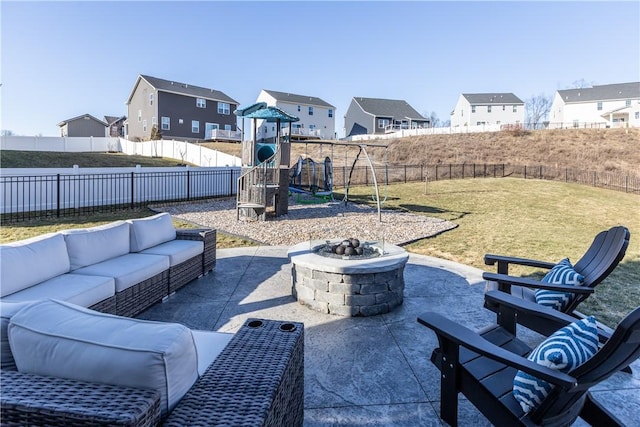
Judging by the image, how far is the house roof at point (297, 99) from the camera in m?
40.1

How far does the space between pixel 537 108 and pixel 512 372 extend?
69.3 m

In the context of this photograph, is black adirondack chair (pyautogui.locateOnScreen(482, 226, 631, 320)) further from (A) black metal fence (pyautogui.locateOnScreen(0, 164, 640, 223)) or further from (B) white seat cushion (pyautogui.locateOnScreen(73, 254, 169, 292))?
(A) black metal fence (pyautogui.locateOnScreen(0, 164, 640, 223))

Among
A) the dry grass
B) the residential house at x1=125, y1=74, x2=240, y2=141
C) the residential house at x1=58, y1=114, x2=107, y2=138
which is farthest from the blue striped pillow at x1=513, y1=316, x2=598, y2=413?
the residential house at x1=58, y1=114, x2=107, y2=138

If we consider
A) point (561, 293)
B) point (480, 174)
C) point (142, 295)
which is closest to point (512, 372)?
point (561, 293)

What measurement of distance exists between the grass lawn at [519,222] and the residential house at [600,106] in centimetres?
2578

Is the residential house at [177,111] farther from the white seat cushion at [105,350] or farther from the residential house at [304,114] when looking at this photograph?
the white seat cushion at [105,350]

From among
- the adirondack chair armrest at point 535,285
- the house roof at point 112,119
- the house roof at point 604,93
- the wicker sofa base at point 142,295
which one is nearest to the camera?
the adirondack chair armrest at point 535,285

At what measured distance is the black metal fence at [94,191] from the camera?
10981 millimetres

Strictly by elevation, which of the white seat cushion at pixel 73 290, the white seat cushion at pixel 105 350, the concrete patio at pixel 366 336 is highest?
the white seat cushion at pixel 105 350

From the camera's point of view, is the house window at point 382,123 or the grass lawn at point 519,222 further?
the house window at point 382,123

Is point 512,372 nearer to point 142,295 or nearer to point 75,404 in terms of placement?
point 75,404

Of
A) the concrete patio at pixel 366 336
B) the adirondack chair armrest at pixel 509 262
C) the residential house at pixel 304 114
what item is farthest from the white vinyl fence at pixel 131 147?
the adirondack chair armrest at pixel 509 262

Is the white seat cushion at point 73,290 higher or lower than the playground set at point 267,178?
lower

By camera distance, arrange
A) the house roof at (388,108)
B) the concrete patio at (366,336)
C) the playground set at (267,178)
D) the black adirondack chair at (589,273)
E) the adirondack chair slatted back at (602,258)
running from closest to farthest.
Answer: the concrete patio at (366,336), the black adirondack chair at (589,273), the adirondack chair slatted back at (602,258), the playground set at (267,178), the house roof at (388,108)
